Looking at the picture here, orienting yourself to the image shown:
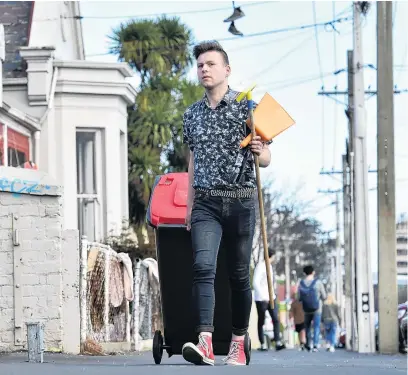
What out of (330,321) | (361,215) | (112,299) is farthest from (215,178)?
(330,321)

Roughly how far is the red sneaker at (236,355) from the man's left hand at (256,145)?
4.46 feet

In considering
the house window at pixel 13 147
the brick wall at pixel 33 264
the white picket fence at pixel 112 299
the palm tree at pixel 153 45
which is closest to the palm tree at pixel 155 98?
the palm tree at pixel 153 45

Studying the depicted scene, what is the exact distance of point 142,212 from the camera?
1267 inches

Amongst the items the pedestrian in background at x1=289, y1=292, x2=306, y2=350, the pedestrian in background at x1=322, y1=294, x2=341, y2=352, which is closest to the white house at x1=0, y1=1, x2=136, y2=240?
the pedestrian in background at x1=289, y1=292, x2=306, y2=350

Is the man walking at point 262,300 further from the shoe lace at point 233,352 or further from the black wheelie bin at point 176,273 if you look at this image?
the shoe lace at point 233,352

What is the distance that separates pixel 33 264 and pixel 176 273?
3685 mm

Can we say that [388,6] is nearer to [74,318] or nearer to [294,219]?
[74,318]

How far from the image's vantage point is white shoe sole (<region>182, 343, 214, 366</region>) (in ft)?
25.6

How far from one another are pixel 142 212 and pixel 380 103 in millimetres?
12742

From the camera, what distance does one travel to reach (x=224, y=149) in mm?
8086

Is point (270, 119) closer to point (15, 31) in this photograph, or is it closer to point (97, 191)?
point (97, 191)

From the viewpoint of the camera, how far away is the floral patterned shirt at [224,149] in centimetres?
809

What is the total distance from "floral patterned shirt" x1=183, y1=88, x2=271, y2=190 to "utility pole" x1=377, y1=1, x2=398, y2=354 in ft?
40.4

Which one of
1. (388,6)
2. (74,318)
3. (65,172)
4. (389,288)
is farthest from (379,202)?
(74,318)
